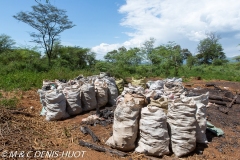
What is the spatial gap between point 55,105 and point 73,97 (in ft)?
1.26

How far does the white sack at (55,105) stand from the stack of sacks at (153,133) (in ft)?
5.90

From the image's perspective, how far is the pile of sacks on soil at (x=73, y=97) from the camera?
11.9 ft

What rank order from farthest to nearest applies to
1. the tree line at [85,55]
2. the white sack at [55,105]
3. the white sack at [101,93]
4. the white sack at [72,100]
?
the tree line at [85,55] < the white sack at [101,93] < the white sack at [72,100] < the white sack at [55,105]

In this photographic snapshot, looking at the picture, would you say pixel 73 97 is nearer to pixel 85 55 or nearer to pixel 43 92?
pixel 43 92

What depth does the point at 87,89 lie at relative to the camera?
3.95m

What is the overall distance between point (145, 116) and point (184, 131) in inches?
20.7

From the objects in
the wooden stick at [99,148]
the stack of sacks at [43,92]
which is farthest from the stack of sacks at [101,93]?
the wooden stick at [99,148]

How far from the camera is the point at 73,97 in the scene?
383cm

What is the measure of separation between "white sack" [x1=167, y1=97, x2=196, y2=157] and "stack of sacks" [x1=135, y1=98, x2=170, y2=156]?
129mm

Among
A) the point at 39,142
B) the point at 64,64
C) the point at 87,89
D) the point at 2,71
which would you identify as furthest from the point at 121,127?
the point at 64,64

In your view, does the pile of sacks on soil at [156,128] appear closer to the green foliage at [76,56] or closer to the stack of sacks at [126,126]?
the stack of sacks at [126,126]

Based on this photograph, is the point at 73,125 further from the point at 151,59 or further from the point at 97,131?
the point at 151,59

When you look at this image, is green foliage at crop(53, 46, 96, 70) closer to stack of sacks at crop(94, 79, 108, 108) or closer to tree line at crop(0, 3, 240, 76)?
tree line at crop(0, 3, 240, 76)

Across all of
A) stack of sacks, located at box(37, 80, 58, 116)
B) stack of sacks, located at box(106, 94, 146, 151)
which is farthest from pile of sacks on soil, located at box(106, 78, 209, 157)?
stack of sacks, located at box(37, 80, 58, 116)
